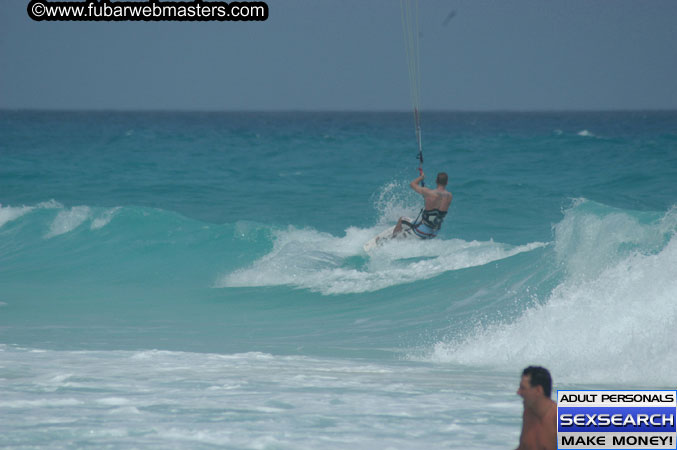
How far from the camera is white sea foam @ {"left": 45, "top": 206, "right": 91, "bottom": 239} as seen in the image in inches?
723

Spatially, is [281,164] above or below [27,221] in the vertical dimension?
above

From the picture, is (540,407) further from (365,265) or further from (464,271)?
(365,265)

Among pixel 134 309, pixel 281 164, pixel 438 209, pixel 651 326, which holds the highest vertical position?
pixel 281 164

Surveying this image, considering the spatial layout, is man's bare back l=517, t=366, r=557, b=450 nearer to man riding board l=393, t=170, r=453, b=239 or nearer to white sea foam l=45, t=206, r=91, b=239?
man riding board l=393, t=170, r=453, b=239

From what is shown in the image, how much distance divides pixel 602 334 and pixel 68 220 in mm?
13606

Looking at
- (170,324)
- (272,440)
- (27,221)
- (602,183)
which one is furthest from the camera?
(602,183)

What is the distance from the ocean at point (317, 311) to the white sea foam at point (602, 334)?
2 centimetres

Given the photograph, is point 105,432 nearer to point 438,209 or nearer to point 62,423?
point 62,423

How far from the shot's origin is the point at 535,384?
4109mm

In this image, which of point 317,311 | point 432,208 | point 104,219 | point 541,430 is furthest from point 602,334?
point 104,219

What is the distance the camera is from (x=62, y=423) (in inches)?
232

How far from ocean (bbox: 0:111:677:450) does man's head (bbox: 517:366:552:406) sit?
4.96ft

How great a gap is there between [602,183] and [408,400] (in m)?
20.5

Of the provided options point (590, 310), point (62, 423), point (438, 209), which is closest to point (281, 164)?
point (438, 209)
